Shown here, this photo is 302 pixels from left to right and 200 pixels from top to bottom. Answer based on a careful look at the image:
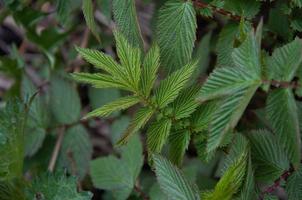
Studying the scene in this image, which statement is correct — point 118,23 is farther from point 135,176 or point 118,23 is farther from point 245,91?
point 135,176

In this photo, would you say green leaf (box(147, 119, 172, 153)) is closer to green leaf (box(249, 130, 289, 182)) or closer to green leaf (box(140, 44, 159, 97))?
green leaf (box(140, 44, 159, 97))

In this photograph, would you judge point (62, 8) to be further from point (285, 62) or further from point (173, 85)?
point (285, 62)

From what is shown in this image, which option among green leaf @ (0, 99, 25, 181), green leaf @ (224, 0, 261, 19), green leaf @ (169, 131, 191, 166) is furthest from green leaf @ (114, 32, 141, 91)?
green leaf @ (0, 99, 25, 181)

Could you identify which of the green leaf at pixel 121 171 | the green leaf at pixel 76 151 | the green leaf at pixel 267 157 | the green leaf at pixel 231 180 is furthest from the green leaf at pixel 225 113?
the green leaf at pixel 76 151

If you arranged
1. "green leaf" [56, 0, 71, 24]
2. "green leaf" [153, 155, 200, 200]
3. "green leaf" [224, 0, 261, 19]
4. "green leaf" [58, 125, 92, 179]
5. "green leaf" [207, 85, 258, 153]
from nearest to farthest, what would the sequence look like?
1. "green leaf" [207, 85, 258, 153]
2. "green leaf" [153, 155, 200, 200]
3. "green leaf" [224, 0, 261, 19]
4. "green leaf" [56, 0, 71, 24]
5. "green leaf" [58, 125, 92, 179]

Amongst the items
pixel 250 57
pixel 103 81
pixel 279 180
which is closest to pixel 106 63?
pixel 103 81

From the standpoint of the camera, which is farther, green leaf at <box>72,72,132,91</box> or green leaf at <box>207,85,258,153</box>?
green leaf at <box>72,72,132,91</box>
